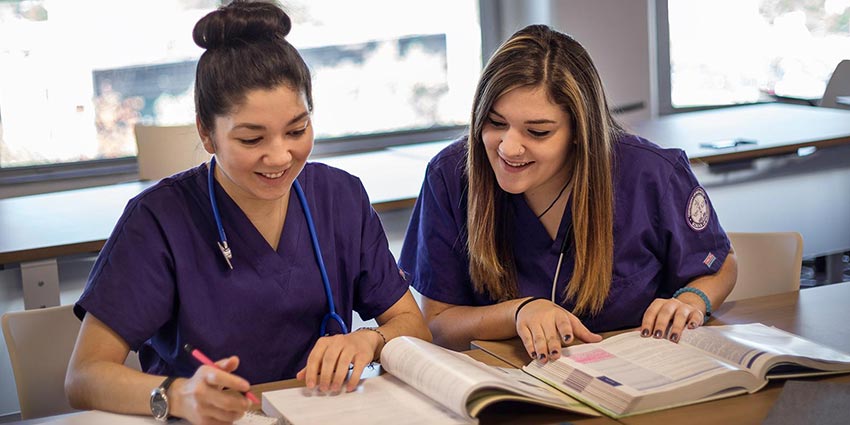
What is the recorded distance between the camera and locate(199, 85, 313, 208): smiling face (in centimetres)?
148

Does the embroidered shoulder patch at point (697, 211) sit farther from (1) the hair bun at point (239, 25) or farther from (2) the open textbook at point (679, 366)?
(1) the hair bun at point (239, 25)

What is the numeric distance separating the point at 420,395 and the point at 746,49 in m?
3.98

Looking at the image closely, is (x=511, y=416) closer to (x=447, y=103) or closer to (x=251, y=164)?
(x=251, y=164)

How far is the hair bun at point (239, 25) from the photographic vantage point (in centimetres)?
152

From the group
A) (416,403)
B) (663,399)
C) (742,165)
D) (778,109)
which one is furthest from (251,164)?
(778,109)

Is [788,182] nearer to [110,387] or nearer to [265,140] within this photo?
[265,140]

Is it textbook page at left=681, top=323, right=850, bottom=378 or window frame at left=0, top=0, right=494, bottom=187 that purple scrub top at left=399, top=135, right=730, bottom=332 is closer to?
textbook page at left=681, top=323, right=850, bottom=378

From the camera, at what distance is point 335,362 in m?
1.38

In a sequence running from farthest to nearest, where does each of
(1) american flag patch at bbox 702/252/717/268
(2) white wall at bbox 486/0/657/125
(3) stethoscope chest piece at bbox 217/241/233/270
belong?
(2) white wall at bbox 486/0/657/125 < (1) american flag patch at bbox 702/252/717/268 < (3) stethoscope chest piece at bbox 217/241/233/270

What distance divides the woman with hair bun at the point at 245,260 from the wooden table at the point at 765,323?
27 cm

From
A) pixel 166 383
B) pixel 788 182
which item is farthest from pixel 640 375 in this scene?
pixel 788 182

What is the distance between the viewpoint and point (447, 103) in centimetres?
450

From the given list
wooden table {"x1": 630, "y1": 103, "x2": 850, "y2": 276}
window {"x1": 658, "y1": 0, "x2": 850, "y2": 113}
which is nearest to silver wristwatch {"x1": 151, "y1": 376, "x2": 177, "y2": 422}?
wooden table {"x1": 630, "y1": 103, "x2": 850, "y2": 276}

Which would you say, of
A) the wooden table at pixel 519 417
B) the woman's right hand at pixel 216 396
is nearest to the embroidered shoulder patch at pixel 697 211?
the wooden table at pixel 519 417
